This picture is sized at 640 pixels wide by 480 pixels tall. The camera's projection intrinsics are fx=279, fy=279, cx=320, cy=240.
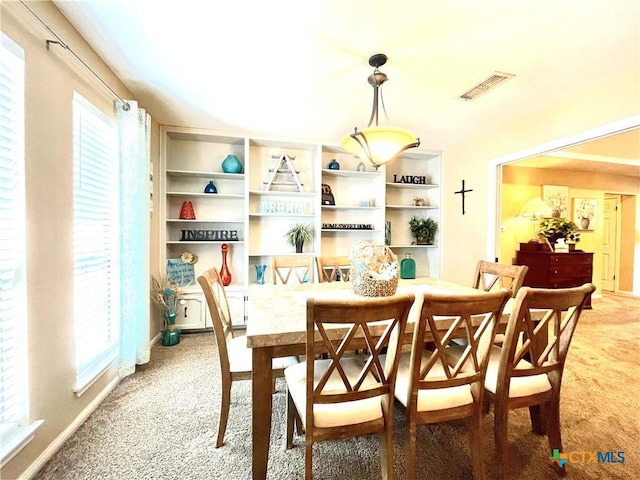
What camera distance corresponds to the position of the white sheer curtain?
7.11 feet

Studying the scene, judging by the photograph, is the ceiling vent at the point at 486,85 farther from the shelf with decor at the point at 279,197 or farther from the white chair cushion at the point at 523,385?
the white chair cushion at the point at 523,385

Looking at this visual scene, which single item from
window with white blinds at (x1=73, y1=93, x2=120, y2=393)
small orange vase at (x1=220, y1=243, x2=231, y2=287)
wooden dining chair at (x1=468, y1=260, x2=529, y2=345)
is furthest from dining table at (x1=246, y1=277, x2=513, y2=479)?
small orange vase at (x1=220, y1=243, x2=231, y2=287)

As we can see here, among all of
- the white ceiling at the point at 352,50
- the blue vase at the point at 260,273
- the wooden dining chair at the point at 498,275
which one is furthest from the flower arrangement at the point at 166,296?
the wooden dining chair at the point at 498,275

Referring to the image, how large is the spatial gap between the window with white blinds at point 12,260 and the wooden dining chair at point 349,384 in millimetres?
1312

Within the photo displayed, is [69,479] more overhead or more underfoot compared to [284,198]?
more underfoot

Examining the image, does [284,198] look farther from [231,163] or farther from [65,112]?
[65,112]

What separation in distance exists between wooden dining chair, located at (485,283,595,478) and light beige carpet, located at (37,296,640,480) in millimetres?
251

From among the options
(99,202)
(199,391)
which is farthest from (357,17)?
(199,391)

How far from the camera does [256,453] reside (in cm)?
128

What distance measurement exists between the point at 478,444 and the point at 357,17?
7.49ft

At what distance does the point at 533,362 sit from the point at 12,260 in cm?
255

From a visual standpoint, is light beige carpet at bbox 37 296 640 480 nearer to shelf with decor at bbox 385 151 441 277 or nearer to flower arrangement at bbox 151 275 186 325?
flower arrangement at bbox 151 275 186 325

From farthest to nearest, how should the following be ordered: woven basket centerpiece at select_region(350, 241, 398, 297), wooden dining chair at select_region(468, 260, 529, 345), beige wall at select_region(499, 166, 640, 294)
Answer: beige wall at select_region(499, 166, 640, 294) < wooden dining chair at select_region(468, 260, 529, 345) < woven basket centerpiece at select_region(350, 241, 398, 297)

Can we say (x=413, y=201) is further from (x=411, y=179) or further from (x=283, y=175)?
(x=283, y=175)
